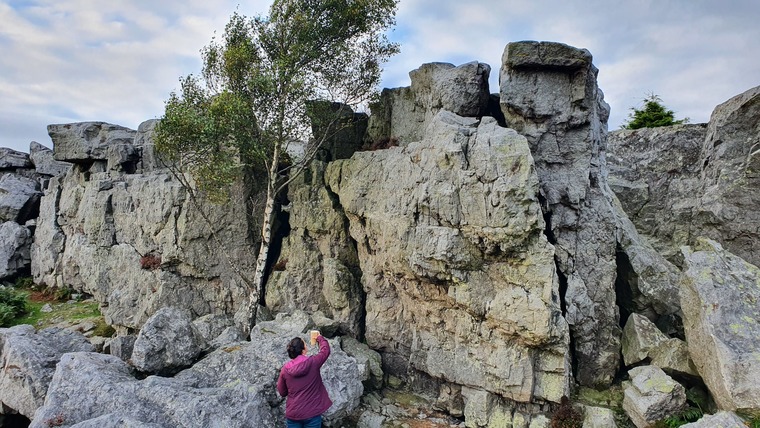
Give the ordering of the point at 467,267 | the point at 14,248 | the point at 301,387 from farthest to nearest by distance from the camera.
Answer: the point at 14,248
the point at 467,267
the point at 301,387

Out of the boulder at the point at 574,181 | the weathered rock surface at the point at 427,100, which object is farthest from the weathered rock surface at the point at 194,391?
the weathered rock surface at the point at 427,100

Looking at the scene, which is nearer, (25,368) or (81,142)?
(25,368)

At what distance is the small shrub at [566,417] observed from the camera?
16234mm

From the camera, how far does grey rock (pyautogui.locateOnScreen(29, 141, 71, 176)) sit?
44.1 meters

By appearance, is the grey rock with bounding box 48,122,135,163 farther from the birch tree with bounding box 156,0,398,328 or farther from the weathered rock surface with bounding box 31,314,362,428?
the weathered rock surface with bounding box 31,314,362,428

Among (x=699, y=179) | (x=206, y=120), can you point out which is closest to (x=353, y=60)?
(x=206, y=120)

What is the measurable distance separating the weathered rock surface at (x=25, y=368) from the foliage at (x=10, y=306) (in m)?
13.9

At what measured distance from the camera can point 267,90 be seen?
22.6 meters

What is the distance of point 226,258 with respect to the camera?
2538 cm

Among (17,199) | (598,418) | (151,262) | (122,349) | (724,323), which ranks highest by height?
(17,199)

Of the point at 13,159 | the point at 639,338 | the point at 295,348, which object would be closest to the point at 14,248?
the point at 13,159

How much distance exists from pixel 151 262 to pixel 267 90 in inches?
508

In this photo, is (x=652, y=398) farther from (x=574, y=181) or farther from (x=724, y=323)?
(x=574, y=181)

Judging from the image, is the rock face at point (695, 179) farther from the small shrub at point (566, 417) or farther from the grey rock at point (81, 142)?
the grey rock at point (81, 142)
